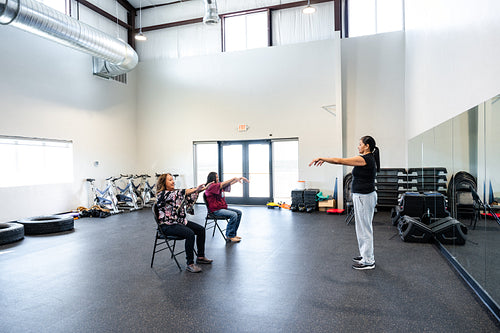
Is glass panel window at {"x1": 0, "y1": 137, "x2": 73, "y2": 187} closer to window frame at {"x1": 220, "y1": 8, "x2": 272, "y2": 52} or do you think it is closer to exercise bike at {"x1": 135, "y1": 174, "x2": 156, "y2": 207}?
exercise bike at {"x1": 135, "y1": 174, "x2": 156, "y2": 207}

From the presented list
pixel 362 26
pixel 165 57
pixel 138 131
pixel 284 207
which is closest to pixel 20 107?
pixel 138 131

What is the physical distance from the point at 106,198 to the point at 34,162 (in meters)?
1.83

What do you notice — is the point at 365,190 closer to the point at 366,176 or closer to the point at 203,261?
the point at 366,176

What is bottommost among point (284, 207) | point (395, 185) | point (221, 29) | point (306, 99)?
point (284, 207)

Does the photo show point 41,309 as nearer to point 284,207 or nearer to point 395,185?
point 284,207

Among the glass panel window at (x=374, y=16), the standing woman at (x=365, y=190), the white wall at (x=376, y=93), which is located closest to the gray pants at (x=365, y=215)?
the standing woman at (x=365, y=190)

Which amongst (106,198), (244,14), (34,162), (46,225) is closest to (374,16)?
(244,14)

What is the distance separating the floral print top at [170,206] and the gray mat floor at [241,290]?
62 cm

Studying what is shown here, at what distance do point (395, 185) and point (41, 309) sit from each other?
7.25 m

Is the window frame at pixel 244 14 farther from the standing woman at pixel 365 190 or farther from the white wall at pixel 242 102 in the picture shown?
the standing woman at pixel 365 190

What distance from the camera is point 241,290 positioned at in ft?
10.1

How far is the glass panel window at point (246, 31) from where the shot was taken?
938 centimetres

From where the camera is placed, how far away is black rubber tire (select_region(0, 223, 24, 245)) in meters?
5.03

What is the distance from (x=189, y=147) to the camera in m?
9.78
